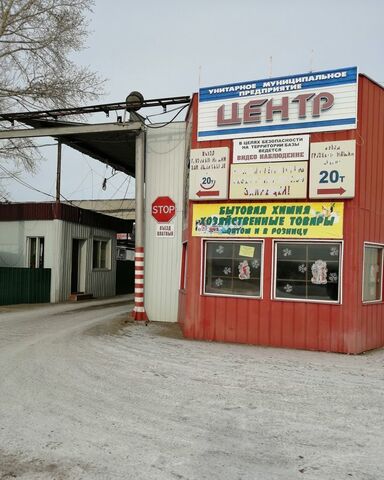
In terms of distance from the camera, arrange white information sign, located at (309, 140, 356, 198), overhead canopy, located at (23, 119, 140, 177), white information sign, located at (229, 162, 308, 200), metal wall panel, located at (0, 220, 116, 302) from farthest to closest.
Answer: metal wall panel, located at (0, 220, 116, 302), overhead canopy, located at (23, 119, 140, 177), white information sign, located at (229, 162, 308, 200), white information sign, located at (309, 140, 356, 198)

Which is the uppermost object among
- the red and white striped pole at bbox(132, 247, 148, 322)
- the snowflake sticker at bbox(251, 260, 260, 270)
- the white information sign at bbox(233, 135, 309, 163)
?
the white information sign at bbox(233, 135, 309, 163)

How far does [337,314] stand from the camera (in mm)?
10164

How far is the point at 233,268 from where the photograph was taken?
11250mm

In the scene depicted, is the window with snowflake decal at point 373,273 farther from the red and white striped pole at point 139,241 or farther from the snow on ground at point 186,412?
the red and white striped pole at point 139,241

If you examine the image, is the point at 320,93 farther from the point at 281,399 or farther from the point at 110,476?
the point at 110,476

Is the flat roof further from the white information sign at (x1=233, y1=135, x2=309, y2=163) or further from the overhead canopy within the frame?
the white information sign at (x1=233, y1=135, x2=309, y2=163)

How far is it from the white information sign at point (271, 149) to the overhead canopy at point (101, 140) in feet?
15.6

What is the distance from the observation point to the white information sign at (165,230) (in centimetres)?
1508

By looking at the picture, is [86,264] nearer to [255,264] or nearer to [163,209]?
[163,209]

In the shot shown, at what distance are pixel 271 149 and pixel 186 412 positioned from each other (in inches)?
262

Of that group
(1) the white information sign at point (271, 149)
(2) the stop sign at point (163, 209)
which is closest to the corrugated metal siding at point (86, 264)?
(2) the stop sign at point (163, 209)

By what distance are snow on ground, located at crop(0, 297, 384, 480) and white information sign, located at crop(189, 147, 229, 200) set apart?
344 cm

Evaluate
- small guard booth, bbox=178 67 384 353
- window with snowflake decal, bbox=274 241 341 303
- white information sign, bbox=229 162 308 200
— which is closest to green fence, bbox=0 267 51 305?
small guard booth, bbox=178 67 384 353

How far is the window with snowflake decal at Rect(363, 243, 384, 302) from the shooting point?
10.8m
